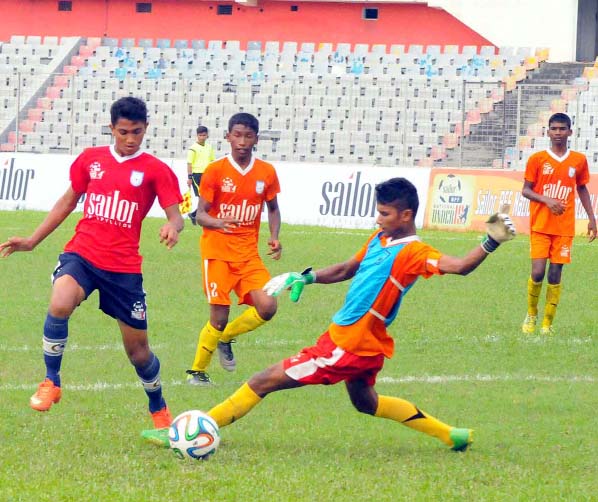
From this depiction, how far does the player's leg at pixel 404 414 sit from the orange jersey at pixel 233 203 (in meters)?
2.80

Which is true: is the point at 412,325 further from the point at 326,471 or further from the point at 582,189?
the point at 326,471

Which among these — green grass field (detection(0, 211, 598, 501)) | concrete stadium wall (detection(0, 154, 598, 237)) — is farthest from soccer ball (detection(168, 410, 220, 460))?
concrete stadium wall (detection(0, 154, 598, 237))

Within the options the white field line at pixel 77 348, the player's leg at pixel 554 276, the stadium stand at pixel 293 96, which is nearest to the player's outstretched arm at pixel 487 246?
the white field line at pixel 77 348

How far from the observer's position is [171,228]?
755cm

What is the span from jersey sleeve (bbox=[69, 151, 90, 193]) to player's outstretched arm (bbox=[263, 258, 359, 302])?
1.44m

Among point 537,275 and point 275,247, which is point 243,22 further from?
point 275,247

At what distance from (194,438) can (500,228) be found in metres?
1.99

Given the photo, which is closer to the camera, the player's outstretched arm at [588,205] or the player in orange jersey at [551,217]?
the player in orange jersey at [551,217]

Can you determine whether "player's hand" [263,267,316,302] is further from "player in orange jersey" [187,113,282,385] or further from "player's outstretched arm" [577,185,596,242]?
"player's outstretched arm" [577,185,596,242]

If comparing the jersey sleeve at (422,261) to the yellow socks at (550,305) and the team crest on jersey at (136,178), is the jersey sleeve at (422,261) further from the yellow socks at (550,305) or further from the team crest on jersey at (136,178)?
the yellow socks at (550,305)

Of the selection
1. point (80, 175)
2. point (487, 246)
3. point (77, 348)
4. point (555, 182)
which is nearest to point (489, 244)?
point (487, 246)

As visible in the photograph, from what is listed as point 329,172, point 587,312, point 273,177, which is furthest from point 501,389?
point 329,172

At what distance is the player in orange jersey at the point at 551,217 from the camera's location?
12422mm

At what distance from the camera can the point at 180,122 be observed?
30.2 metres
